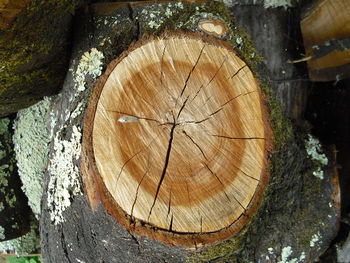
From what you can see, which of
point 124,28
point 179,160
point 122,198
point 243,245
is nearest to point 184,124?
point 179,160

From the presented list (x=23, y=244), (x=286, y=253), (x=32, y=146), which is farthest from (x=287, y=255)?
(x=23, y=244)

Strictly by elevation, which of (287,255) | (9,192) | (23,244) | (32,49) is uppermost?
(32,49)

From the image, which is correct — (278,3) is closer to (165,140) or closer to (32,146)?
(165,140)

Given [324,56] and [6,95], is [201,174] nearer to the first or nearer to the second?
[6,95]

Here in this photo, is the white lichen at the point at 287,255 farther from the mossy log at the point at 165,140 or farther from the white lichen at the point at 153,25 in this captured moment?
the white lichen at the point at 153,25

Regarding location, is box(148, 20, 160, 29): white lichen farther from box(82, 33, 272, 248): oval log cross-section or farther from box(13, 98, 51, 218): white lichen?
box(13, 98, 51, 218): white lichen

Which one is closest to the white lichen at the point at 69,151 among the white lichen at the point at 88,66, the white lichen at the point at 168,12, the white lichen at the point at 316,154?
the white lichen at the point at 88,66
